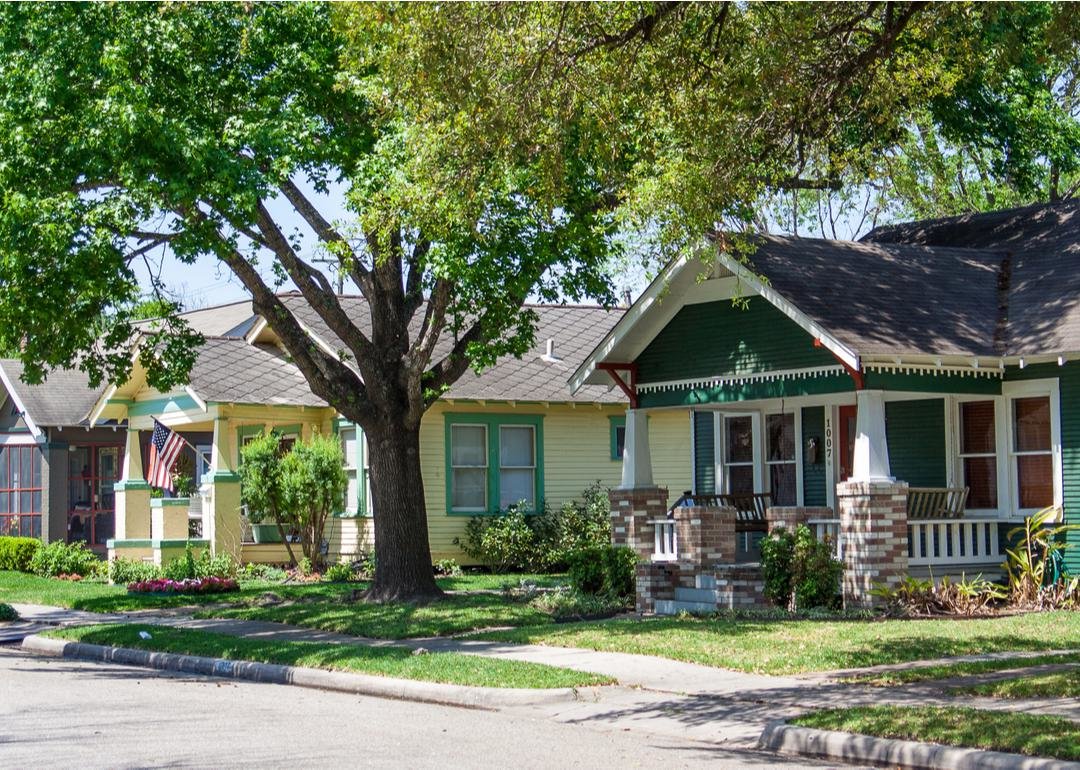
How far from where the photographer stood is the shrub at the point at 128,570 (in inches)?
1024

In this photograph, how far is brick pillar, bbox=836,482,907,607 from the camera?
57.2 ft

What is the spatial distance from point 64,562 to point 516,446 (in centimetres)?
969

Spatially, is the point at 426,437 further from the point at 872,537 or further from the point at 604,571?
the point at 872,537

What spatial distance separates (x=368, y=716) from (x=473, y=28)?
6750 mm

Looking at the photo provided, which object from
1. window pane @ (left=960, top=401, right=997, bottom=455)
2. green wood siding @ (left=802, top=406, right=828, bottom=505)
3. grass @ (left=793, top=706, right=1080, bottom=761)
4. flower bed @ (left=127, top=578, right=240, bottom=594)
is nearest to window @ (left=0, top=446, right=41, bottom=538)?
flower bed @ (left=127, top=578, right=240, bottom=594)

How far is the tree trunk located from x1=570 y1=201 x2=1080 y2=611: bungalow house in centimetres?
295

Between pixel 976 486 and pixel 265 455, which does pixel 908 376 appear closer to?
pixel 976 486

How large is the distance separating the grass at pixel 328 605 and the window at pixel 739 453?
3642 millimetres

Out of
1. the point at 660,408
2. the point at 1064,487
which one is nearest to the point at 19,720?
the point at 660,408

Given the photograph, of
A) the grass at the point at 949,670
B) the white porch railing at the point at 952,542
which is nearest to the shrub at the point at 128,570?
the white porch railing at the point at 952,542

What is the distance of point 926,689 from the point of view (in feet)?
38.9

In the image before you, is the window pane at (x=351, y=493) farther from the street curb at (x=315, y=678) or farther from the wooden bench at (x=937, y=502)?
the wooden bench at (x=937, y=502)

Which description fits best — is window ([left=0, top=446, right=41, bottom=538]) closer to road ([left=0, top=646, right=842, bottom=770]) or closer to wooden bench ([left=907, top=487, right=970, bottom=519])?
road ([left=0, top=646, right=842, bottom=770])

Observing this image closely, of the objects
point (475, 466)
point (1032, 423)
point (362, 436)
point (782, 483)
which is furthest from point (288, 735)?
point (475, 466)
